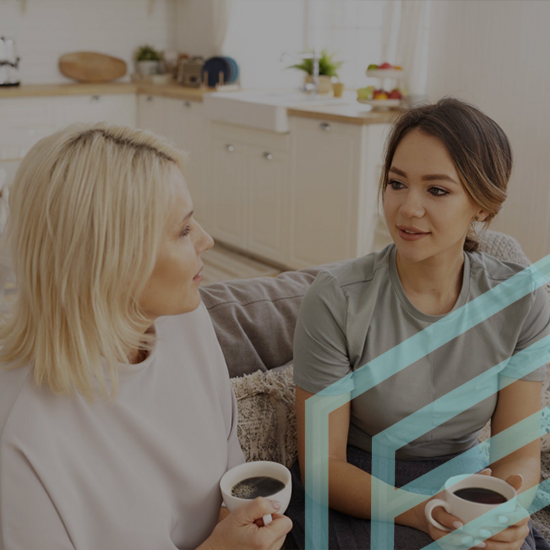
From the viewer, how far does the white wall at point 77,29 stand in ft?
17.9

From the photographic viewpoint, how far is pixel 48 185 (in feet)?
3.16

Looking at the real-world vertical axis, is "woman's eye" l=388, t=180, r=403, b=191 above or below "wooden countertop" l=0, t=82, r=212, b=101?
above

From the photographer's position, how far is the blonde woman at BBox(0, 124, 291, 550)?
0.96 metres

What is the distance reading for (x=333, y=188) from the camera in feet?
13.1

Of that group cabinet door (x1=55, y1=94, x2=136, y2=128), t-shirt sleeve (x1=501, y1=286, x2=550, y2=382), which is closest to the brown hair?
t-shirt sleeve (x1=501, y1=286, x2=550, y2=382)

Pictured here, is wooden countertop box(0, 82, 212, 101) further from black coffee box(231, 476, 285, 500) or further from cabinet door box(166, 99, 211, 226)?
black coffee box(231, 476, 285, 500)

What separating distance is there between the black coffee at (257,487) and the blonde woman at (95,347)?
0.13 feet

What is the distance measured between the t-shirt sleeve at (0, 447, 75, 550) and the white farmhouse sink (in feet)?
11.3

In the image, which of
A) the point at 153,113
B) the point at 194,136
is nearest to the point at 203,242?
the point at 194,136

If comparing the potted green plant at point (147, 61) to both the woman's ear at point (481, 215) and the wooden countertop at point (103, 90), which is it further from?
the woman's ear at point (481, 215)

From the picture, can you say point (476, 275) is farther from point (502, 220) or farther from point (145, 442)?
point (502, 220)

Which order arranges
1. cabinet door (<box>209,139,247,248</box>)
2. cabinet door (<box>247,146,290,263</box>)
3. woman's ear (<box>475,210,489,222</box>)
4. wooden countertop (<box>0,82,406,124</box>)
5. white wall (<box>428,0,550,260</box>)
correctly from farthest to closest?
cabinet door (<box>209,139,247,248</box>) → cabinet door (<box>247,146,290,263</box>) → wooden countertop (<box>0,82,406,124</box>) → white wall (<box>428,0,550,260</box>) → woman's ear (<box>475,210,489,222</box>)

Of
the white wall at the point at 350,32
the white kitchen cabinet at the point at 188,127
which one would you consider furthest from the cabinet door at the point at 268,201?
the white wall at the point at 350,32

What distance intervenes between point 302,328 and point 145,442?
414 millimetres
